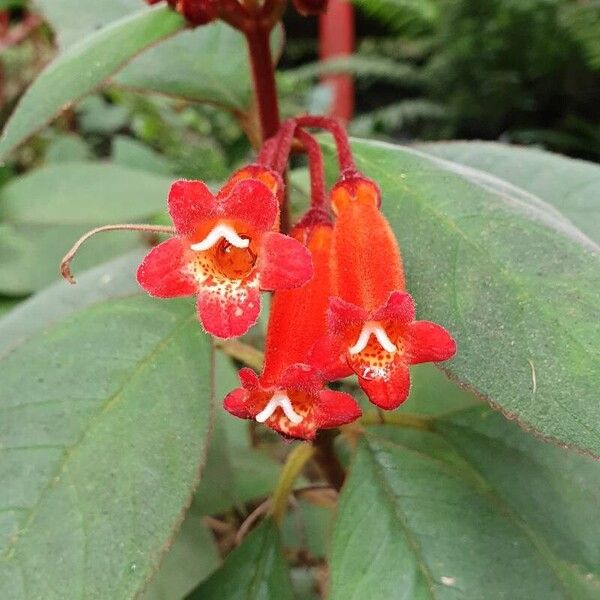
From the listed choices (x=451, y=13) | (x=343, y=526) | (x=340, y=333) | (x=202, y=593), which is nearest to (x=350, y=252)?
(x=340, y=333)

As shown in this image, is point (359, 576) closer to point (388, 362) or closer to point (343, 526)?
point (343, 526)

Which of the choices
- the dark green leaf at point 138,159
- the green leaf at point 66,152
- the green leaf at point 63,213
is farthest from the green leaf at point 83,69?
the green leaf at point 66,152

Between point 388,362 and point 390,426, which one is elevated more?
point 388,362

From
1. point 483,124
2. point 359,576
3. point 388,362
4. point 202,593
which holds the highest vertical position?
point 388,362

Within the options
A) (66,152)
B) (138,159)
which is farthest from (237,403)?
(66,152)

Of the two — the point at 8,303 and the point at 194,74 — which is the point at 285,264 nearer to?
the point at 194,74

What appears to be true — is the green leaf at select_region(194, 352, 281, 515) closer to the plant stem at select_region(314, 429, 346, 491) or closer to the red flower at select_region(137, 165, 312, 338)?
the plant stem at select_region(314, 429, 346, 491)
